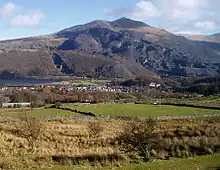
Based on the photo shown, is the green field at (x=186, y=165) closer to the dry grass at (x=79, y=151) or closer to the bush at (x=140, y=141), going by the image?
the dry grass at (x=79, y=151)

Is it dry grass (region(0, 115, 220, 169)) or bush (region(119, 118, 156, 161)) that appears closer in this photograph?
dry grass (region(0, 115, 220, 169))

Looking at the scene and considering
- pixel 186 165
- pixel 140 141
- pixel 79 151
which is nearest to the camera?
pixel 186 165

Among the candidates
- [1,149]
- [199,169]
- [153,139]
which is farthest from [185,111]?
[199,169]

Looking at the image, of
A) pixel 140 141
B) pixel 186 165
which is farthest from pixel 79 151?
pixel 186 165

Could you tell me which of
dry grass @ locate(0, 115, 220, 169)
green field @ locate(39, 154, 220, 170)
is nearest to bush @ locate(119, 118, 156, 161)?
dry grass @ locate(0, 115, 220, 169)

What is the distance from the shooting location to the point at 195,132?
2906cm

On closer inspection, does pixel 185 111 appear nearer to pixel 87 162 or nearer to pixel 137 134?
pixel 137 134

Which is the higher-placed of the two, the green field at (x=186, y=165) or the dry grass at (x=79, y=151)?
the green field at (x=186, y=165)

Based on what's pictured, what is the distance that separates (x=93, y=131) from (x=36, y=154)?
1262 cm

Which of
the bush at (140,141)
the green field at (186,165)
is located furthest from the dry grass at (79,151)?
the green field at (186,165)

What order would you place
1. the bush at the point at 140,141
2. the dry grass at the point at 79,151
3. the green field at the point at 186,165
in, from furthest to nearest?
the bush at the point at 140,141
the dry grass at the point at 79,151
the green field at the point at 186,165

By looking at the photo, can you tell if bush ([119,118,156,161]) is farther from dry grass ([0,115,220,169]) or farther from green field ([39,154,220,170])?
green field ([39,154,220,170])

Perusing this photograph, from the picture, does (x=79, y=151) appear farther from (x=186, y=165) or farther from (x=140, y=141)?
(x=186, y=165)

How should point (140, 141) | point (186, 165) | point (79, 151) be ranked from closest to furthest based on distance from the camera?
point (186, 165) → point (79, 151) → point (140, 141)
